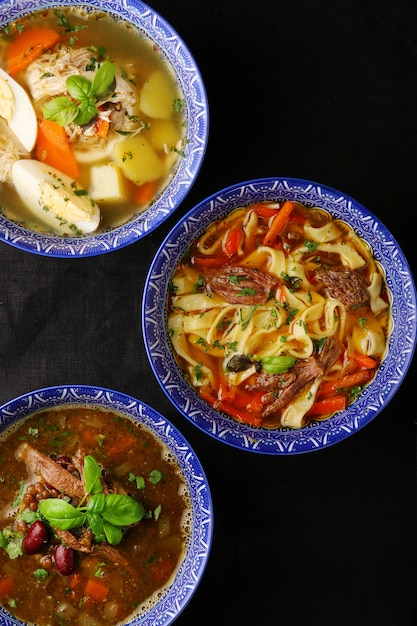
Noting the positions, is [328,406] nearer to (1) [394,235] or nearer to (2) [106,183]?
(1) [394,235]

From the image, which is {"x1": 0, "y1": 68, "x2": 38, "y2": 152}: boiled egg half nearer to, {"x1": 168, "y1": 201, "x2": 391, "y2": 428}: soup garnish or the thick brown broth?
{"x1": 168, "y1": 201, "x2": 391, "y2": 428}: soup garnish

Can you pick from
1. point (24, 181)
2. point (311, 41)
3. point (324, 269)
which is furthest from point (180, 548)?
point (311, 41)

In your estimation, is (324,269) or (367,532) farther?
(367,532)

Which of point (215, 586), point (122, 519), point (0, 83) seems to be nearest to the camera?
point (122, 519)

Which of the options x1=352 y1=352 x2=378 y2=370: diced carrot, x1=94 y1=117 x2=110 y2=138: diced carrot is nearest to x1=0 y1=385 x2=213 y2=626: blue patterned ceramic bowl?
x1=352 y1=352 x2=378 y2=370: diced carrot

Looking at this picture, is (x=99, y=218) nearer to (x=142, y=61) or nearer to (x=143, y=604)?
(x=142, y=61)

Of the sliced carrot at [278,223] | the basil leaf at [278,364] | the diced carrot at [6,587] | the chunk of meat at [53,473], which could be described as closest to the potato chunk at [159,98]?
the sliced carrot at [278,223]
